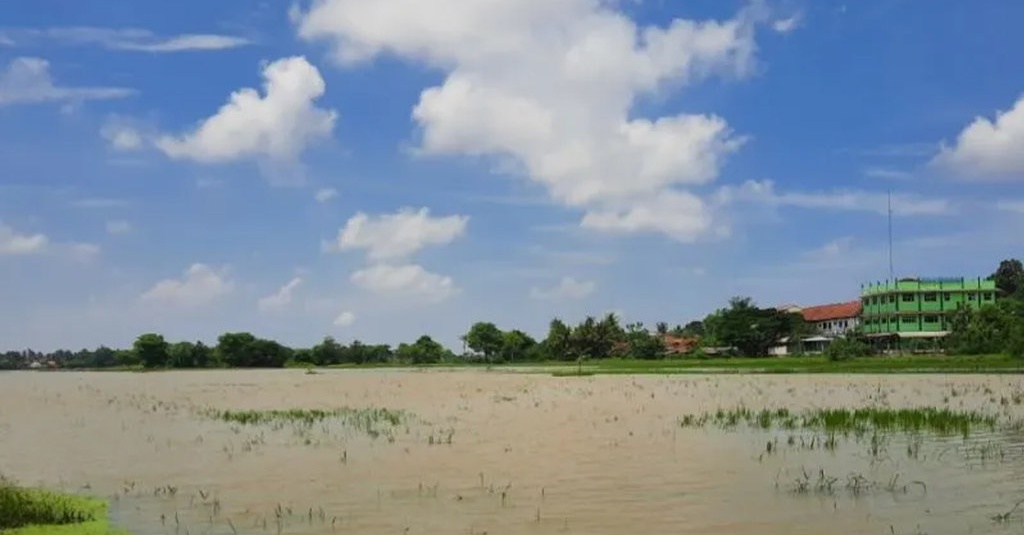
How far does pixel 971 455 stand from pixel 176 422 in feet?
72.8

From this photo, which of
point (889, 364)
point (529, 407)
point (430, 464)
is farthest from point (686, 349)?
point (430, 464)

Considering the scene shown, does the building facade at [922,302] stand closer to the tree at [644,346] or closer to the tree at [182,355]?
the tree at [644,346]

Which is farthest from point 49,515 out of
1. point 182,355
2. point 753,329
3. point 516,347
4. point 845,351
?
point 182,355

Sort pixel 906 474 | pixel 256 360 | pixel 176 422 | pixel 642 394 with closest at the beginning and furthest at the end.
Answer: pixel 906 474 < pixel 176 422 < pixel 642 394 < pixel 256 360

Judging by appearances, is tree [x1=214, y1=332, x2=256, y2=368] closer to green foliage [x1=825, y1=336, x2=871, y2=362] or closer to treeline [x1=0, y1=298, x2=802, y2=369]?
treeline [x1=0, y1=298, x2=802, y2=369]

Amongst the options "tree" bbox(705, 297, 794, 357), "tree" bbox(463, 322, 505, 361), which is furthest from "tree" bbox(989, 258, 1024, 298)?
"tree" bbox(463, 322, 505, 361)

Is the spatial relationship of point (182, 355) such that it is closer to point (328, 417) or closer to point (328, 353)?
point (328, 353)

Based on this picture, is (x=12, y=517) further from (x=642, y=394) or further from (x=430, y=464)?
(x=642, y=394)

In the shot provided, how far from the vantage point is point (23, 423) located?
101ft

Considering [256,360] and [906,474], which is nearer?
[906,474]

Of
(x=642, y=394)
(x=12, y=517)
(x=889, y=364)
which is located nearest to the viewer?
(x=12, y=517)

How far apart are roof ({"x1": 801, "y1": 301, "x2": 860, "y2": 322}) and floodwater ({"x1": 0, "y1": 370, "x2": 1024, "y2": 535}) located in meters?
91.5

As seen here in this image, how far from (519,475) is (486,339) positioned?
Answer: 124590 mm

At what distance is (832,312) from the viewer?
124 m
